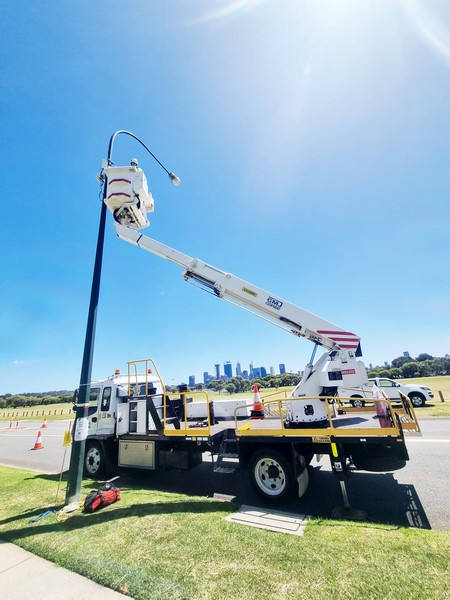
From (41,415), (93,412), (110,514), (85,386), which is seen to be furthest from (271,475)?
(41,415)

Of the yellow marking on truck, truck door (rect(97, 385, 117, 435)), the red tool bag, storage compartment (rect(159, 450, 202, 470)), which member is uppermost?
truck door (rect(97, 385, 117, 435))

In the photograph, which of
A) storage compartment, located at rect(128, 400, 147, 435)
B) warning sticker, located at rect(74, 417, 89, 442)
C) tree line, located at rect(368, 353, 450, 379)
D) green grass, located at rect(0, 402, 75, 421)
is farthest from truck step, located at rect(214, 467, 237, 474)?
tree line, located at rect(368, 353, 450, 379)

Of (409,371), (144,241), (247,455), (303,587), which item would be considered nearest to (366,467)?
(247,455)

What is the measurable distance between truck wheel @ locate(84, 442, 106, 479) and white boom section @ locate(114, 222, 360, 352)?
5.71 meters

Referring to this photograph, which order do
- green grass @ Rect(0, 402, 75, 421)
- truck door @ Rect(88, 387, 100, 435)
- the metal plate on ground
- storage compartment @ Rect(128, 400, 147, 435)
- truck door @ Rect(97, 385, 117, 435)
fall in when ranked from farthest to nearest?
green grass @ Rect(0, 402, 75, 421) → truck door @ Rect(88, 387, 100, 435) → truck door @ Rect(97, 385, 117, 435) → storage compartment @ Rect(128, 400, 147, 435) → the metal plate on ground

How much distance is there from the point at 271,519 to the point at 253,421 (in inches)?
139

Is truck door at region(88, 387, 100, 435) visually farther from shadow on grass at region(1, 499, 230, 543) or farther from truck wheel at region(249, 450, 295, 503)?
truck wheel at region(249, 450, 295, 503)

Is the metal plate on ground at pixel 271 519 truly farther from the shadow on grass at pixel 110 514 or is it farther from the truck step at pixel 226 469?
the truck step at pixel 226 469

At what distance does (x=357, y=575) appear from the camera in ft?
10.4

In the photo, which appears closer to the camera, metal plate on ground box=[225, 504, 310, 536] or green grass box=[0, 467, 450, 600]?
green grass box=[0, 467, 450, 600]

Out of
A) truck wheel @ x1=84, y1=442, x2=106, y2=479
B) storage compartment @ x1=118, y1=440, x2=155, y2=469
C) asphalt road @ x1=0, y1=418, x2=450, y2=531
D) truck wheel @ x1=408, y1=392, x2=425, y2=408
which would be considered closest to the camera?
asphalt road @ x1=0, y1=418, x2=450, y2=531

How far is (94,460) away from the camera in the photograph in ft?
28.0

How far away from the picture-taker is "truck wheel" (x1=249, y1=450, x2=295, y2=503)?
230 inches

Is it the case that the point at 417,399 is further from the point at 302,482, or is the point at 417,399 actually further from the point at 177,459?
the point at 177,459
